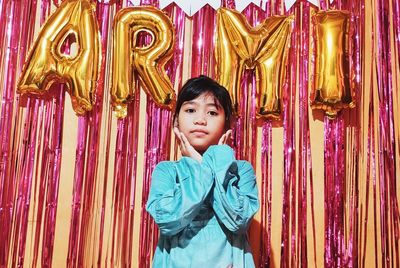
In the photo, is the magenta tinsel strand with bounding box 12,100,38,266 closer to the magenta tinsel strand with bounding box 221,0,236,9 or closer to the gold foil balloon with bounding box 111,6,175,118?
the gold foil balloon with bounding box 111,6,175,118

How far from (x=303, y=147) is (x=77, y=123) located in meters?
0.71

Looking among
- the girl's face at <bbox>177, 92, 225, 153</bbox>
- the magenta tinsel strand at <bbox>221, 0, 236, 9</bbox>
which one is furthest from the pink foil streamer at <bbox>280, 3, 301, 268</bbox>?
the girl's face at <bbox>177, 92, 225, 153</bbox>

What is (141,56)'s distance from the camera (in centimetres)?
165

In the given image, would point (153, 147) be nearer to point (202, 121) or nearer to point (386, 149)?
point (202, 121)

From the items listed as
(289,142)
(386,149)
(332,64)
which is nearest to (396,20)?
(332,64)

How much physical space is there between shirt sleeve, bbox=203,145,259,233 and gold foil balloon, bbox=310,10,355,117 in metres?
0.43

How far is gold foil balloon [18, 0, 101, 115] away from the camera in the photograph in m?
1.64

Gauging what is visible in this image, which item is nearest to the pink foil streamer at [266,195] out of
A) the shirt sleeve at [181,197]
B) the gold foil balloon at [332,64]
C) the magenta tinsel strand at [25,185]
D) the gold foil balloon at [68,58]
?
the gold foil balloon at [332,64]

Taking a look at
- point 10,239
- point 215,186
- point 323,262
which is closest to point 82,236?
point 10,239

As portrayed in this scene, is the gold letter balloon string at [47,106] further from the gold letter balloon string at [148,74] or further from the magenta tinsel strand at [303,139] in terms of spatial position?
the magenta tinsel strand at [303,139]

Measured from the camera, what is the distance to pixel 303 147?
1.64 metres

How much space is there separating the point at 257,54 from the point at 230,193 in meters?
0.58

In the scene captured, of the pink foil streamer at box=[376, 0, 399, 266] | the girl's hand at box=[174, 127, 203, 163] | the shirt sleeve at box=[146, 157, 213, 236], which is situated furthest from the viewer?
the pink foil streamer at box=[376, 0, 399, 266]

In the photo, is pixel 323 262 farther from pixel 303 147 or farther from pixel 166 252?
pixel 166 252
